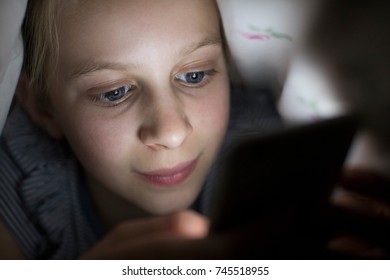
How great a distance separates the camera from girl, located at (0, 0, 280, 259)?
0.62 metres

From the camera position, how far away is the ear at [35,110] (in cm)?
71

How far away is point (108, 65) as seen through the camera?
0.62m

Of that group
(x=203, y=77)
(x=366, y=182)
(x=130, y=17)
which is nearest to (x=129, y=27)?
(x=130, y=17)

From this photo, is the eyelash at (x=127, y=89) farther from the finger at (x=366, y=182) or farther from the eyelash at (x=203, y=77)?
the finger at (x=366, y=182)

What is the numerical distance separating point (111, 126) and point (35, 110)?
0.47 feet

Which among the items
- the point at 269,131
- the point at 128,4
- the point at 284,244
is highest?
the point at 128,4

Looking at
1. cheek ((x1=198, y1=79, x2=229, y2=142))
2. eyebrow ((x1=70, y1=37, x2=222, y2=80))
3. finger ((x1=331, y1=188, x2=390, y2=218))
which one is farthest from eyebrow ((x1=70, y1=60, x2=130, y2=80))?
finger ((x1=331, y1=188, x2=390, y2=218))

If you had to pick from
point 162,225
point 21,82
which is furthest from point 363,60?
point 21,82

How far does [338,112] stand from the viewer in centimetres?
65

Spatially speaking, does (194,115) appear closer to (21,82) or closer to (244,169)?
(244,169)

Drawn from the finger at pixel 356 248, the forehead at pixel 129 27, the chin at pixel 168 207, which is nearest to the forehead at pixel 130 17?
the forehead at pixel 129 27

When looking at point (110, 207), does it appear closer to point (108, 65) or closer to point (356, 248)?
point (108, 65)

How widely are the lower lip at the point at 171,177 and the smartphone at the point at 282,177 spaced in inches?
2.0

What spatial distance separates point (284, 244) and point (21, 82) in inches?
16.6
